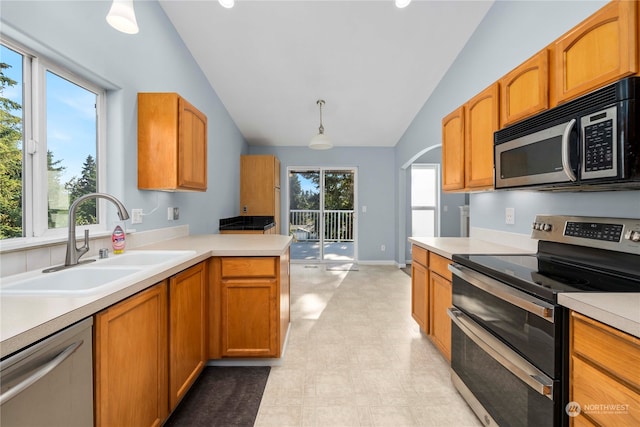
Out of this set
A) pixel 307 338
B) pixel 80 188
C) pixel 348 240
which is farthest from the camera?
pixel 348 240

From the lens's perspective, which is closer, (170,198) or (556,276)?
(556,276)

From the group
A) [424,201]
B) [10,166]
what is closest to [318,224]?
[424,201]

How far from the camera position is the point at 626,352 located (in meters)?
0.79

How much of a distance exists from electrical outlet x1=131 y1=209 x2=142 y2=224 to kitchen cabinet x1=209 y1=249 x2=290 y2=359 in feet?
2.31

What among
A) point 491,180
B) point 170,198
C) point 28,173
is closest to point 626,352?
point 491,180

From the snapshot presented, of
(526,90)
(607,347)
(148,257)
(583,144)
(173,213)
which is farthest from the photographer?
(173,213)

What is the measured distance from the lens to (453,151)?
247 centimetres

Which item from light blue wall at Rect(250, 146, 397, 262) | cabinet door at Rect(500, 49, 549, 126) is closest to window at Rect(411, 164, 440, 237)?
light blue wall at Rect(250, 146, 397, 262)

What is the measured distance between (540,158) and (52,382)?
2.16 metres

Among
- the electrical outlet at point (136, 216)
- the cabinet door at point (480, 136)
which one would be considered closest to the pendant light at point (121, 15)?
the electrical outlet at point (136, 216)

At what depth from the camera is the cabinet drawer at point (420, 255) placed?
2.36m

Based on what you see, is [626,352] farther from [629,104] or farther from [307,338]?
[307,338]

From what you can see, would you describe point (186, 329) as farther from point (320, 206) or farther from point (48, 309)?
point (320, 206)

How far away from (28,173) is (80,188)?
360 millimetres
